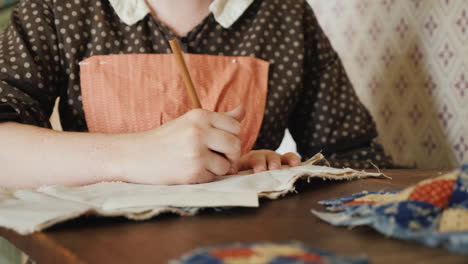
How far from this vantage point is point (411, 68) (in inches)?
50.7

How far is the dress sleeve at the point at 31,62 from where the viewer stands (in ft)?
2.92

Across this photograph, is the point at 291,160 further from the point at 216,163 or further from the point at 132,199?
the point at 132,199

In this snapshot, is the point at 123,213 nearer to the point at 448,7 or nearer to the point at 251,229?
the point at 251,229

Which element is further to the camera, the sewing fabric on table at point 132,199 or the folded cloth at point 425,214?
the sewing fabric on table at point 132,199

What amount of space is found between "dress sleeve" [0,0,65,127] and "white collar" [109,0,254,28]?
149 mm

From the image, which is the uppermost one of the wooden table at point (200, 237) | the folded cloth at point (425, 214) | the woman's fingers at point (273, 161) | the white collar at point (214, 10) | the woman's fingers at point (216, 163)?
the white collar at point (214, 10)

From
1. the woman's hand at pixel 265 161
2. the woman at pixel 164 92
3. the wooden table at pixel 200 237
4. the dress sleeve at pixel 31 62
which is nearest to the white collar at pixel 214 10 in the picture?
the woman at pixel 164 92

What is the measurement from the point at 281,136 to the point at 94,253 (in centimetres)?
83

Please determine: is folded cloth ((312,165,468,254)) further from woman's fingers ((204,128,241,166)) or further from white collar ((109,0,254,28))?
white collar ((109,0,254,28))

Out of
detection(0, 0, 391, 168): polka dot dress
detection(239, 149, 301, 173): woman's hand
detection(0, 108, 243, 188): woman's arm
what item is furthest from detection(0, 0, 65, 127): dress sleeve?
detection(239, 149, 301, 173): woman's hand

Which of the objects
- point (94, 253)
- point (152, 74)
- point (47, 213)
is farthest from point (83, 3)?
point (94, 253)

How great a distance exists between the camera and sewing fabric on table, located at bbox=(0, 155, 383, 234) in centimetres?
48

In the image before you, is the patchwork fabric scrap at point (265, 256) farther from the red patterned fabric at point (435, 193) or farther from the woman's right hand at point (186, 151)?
the woman's right hand at point (186, 151)

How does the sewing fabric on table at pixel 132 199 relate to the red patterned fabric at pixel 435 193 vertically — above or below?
below
